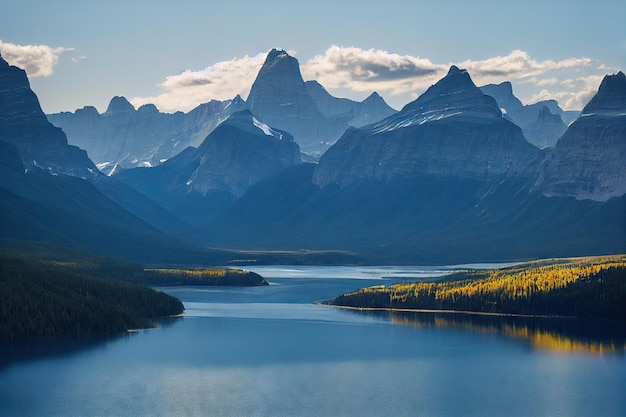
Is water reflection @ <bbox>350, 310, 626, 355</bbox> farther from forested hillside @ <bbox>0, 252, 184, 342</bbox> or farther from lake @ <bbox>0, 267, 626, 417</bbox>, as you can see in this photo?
forested hillside @ <bbox>0, 252, 184, 342</bbox>

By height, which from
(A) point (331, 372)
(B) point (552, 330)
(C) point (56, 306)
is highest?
(C) point (56, 306)

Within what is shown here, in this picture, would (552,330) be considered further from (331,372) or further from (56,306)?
(56,306)

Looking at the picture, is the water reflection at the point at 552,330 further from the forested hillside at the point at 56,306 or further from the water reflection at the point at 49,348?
the water reflection at the point at 49,348

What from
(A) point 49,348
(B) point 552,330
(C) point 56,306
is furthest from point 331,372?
(B) point 552,330

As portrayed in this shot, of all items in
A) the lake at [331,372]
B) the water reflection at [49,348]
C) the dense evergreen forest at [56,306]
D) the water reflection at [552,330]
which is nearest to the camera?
the lake at [331,372]

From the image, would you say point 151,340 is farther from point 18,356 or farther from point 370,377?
point 370,377

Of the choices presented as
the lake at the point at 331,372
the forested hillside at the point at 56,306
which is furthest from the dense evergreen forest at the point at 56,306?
the lake at the point at 331,372

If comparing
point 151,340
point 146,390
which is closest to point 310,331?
point 151,340
